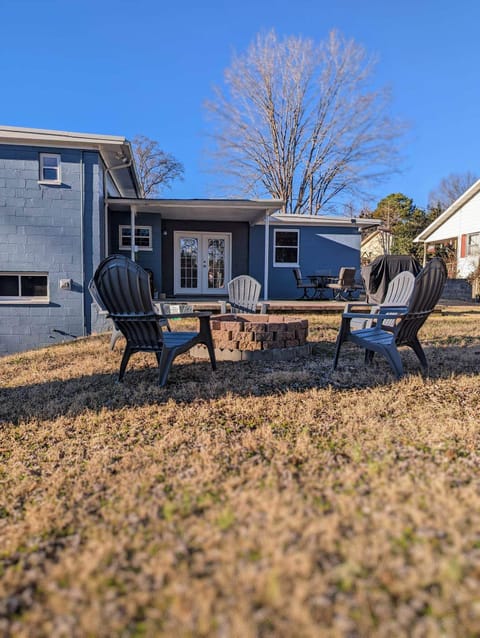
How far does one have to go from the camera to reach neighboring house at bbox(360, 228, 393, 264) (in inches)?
963

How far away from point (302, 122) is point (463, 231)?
30.2ft

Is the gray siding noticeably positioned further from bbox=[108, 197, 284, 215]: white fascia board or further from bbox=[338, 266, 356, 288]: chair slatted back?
bbox=[108, 197, 284, 215]: white fascia board

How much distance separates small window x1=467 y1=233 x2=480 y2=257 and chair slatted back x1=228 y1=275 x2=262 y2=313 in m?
14.8

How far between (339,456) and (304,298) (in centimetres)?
1065

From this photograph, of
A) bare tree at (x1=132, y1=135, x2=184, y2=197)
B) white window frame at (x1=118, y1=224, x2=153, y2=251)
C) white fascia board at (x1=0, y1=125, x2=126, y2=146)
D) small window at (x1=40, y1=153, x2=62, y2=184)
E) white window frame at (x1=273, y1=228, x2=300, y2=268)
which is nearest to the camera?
white fascia board at (x1=0, y1=125, x2=126, y2=146)

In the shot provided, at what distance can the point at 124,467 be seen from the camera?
2.16 meters

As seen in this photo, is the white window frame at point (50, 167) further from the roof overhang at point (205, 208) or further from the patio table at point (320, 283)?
the patio table at point (320, 283)

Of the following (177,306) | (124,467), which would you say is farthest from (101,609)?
(177,306)

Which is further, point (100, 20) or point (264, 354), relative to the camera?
point (100, 20)

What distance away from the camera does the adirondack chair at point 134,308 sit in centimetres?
345

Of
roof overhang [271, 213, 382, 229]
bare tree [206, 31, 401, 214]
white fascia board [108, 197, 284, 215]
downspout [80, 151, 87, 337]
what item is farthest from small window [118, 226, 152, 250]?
bare tree [206, 31, 401, 214]

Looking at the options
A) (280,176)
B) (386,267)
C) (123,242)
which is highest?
(280,176)

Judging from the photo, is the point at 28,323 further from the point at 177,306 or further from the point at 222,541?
the point at 222,541

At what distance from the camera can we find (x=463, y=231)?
60.7ft
